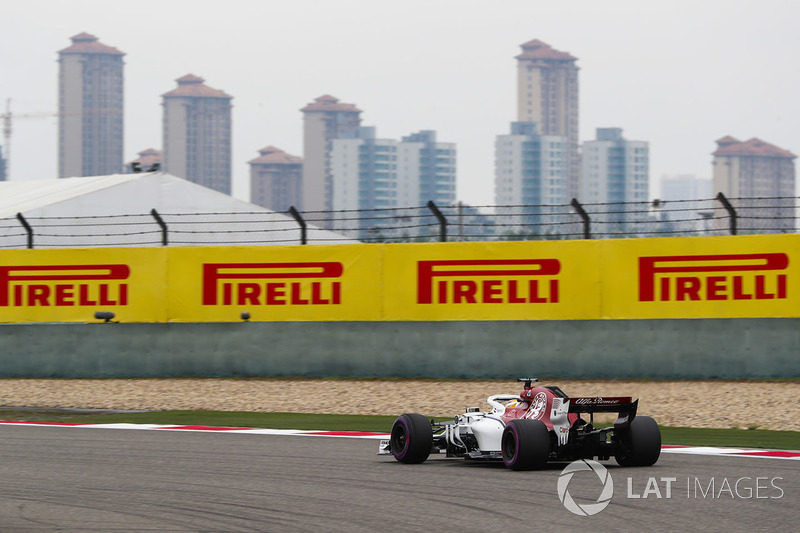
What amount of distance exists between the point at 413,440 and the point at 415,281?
27.7ft

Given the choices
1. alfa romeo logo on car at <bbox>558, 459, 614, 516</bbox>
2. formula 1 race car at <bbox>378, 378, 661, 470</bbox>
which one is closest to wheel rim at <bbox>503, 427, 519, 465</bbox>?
formula 1 race car at <bbox>378, 378, 661, 470</bbox>

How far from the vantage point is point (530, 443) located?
8641 millimetres

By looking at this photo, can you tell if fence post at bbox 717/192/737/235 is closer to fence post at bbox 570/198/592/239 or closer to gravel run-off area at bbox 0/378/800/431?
fence post at bbox 570/198/592/239

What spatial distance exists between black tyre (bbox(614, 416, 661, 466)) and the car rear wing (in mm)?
92

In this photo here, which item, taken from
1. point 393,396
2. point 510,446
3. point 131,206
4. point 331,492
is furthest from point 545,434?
point 131,206

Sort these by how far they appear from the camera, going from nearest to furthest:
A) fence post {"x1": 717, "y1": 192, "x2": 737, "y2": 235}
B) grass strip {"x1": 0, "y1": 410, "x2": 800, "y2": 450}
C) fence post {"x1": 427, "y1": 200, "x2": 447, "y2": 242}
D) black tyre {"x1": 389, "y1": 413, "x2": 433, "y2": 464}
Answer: black tyre {"x1": 389, "y1": 413, "x2": 433, "y2": 464} → grass strip {"x1": 0, "y1": 410, "x2": 800, "y2": 450} → fence post {"x1": 717, "y1": 192, "x2": 737, "y2": 235} → fence post {"x1": 427, "y1": 200, "x2": 447, "y2": 242}

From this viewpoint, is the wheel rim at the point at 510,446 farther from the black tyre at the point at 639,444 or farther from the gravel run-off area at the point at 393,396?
the gravel run-off area at the point at 393,396

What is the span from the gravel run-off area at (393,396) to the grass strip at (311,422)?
0.58 meters

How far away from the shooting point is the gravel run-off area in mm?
13711

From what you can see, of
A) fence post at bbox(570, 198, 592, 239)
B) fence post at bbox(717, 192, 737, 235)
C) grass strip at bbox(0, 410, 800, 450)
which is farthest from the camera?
fence post at bbox(570, 198, 592, 239)

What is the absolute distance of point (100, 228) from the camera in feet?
93.8

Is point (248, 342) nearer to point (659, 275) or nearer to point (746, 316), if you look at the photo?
point (659, 275)

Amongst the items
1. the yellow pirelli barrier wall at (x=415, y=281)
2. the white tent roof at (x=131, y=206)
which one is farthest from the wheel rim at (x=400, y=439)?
the white tent roof at (x=131, y=206)

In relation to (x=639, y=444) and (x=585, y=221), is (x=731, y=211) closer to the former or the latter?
(x=585, y=221)
